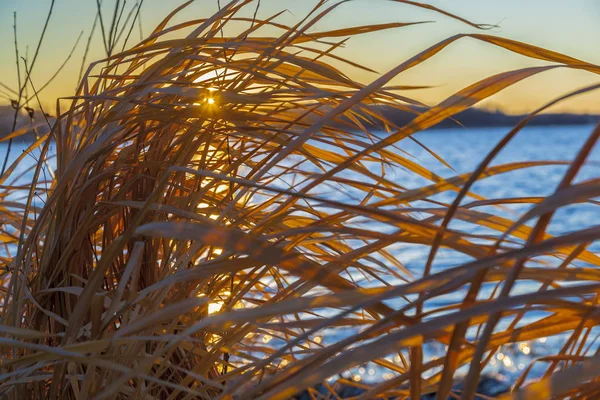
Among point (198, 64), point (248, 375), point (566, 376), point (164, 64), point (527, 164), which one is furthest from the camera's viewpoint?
point (198, 64)

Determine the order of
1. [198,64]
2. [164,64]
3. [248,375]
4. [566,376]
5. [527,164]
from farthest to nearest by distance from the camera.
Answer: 1. [198,64]
2. [164,64]
3. [527,164]
4. [248,375]
5. [566,376]

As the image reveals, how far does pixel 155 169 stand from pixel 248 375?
1.12 ft

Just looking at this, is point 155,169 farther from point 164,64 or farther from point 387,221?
point 387,221

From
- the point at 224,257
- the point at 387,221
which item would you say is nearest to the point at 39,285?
the point at 224,257

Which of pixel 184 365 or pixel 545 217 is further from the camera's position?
pixel 184 365

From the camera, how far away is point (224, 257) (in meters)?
0.42

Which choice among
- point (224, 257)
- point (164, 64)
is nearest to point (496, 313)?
point (224, 257)

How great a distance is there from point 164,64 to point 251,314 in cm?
33

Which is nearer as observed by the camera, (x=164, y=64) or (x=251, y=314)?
(x=251, y=314)

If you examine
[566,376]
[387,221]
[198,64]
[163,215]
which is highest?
[198,64]

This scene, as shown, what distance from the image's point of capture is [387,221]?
0.35m

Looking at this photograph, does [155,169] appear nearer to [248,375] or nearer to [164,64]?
[164,64]

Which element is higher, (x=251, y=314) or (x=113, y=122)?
(x=113, y=122)

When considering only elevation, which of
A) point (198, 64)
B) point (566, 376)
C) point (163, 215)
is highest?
point (198, 64)
